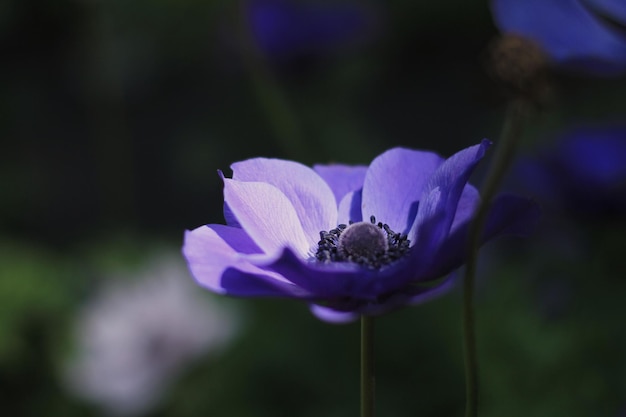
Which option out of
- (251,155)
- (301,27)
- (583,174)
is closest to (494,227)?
(583,174)

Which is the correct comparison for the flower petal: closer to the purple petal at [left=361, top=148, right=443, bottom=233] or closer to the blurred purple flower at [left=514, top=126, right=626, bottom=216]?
the purple petal at [left=361, top=148, right=443, bottom=233]

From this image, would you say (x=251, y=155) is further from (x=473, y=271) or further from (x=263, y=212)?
(x=473, y=271)

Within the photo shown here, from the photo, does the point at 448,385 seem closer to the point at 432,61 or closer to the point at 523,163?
A: the point at 523,163

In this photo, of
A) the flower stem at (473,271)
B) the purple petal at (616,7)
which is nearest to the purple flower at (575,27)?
the purple petal at (616,7)

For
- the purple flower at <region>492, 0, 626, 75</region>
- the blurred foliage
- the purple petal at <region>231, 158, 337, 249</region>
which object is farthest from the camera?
the blurred foliage

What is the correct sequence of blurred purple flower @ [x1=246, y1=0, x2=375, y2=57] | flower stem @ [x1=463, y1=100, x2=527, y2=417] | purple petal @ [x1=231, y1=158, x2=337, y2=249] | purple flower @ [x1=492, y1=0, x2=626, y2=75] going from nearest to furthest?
flower stem @ [x1=463, y1=100, x2=527, y2=417], purple petal @ [x1=231, y1=158, x2=337, y2=249], purple flower @ [x1=492, y1=0, x2=626, y2=75], blurred purple flower @ [x1=246, y1=0, x2=375, y2=57]

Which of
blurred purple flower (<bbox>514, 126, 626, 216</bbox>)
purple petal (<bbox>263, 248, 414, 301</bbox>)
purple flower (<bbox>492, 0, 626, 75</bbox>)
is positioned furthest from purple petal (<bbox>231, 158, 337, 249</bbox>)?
blurred purple flower (<bbox>514, 126, 626, 216</bbox>)

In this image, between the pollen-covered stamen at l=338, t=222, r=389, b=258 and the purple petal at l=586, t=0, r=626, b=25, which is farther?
the purple petal at l=586, t=0, r=626, b=25
